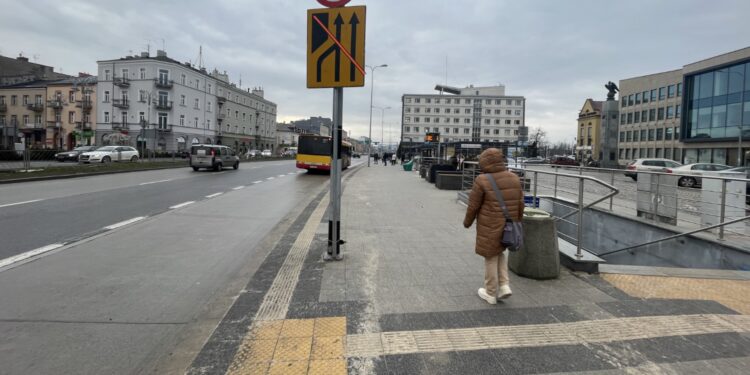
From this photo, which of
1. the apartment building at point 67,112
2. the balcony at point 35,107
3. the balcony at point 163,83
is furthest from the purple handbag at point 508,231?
the balcony at point 35,107

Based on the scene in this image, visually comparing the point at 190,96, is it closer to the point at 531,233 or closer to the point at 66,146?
the point at 66,146

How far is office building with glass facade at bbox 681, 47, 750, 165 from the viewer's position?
44000 millimetres

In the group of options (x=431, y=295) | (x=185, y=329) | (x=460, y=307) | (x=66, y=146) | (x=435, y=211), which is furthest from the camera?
(x=66, y=146)

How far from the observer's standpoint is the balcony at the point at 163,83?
6544 centimetres

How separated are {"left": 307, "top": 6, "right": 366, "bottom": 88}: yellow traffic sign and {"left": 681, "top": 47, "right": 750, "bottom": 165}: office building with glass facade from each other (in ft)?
164

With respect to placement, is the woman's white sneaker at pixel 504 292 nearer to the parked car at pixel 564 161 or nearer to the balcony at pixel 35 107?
the parked car at pixel 564 161

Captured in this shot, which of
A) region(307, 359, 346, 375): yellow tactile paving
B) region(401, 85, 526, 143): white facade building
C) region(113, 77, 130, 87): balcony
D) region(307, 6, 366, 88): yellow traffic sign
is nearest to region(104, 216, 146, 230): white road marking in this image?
region(307, 6, 366, 88): yellow traffic sign

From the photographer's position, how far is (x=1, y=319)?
3920mm

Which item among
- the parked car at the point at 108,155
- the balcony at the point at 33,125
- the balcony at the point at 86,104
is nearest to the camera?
the parked car at the point at 108,155

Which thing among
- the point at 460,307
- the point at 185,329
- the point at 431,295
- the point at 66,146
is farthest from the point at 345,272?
the point at 66,146

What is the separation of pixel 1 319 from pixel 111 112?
245ft

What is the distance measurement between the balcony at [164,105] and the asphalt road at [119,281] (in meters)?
60.9

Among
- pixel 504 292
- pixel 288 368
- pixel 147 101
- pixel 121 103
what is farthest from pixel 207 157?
pixel 121 103

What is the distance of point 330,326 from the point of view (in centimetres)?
370
